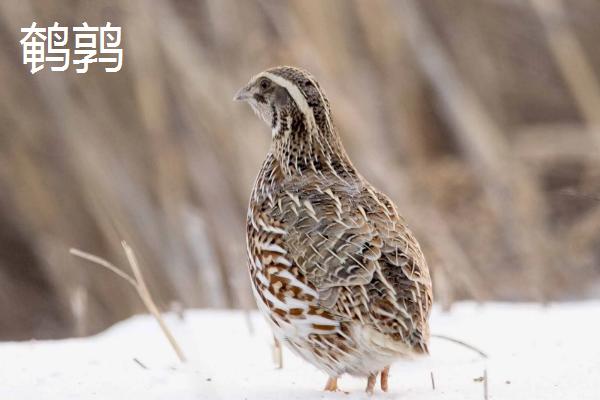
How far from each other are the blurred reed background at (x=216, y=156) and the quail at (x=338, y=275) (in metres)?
2.47

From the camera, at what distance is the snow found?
3475mm

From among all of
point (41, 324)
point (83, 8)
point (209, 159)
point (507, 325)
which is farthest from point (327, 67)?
point (507, 325)

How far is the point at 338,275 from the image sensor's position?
3404 millimetres

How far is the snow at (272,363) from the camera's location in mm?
3475

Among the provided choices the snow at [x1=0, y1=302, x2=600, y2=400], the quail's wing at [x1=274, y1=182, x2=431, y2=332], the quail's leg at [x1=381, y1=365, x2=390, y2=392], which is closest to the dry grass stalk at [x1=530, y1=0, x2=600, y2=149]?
the snow at [x1=0, y1=302, x2=600, y2=400]

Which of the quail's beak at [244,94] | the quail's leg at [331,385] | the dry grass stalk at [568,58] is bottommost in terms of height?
the quail's leg at [331,385]

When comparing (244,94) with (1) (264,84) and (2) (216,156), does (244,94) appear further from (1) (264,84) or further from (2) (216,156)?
(2) (216,156)

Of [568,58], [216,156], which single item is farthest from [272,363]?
[568,58]

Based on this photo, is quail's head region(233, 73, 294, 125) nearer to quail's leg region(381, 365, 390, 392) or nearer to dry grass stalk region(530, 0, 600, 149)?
quail's leg region(381, 365, 390, 392)

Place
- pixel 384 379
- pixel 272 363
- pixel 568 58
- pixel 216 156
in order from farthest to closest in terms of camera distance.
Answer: pixel 568 58 < pixel 216 156 < pixel 272 363 < pixel 384 379

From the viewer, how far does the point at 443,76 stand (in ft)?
25.5

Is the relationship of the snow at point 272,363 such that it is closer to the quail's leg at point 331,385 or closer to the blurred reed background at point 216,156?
the quail's leg at point 331,385

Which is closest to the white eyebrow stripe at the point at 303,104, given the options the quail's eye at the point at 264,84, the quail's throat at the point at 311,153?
the quail's throat at the point at 311,153

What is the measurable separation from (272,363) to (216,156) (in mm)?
3287
